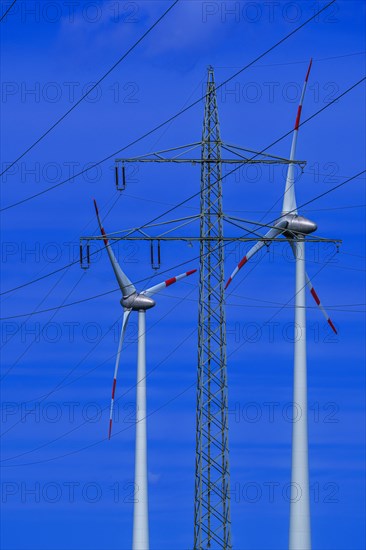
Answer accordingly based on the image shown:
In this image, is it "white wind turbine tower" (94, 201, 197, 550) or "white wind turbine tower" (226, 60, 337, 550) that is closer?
"white wind turbine tower" (226, 60, 337, 550)

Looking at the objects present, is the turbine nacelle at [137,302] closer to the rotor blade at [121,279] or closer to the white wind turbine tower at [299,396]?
the rotor blade at [121,279]

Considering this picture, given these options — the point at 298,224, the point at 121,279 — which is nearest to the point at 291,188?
the point at 298,224

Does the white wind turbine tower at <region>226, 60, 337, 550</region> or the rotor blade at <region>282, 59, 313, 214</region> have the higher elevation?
the rotor blade at <region>282, 59, 313, 214</region>

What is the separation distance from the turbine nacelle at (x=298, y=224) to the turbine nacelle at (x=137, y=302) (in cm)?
1966

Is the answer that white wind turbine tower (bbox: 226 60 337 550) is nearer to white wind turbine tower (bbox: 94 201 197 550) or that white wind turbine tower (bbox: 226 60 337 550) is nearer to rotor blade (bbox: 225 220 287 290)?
rotor blade (bbox: 225 220 287 290)

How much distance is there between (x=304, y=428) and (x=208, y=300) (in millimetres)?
7121

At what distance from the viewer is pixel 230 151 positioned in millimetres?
93750

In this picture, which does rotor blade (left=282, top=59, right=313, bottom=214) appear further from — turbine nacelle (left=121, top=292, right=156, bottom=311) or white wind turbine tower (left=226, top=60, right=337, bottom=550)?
turbine nacelle (left=121, top=292, right=156, bottom=311)

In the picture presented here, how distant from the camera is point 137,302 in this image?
11844 centimetres

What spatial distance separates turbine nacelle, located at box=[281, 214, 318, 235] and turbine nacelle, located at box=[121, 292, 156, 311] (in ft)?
64.5

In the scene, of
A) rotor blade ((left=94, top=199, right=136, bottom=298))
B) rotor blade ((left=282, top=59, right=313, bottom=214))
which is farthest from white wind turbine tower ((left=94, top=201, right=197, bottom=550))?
rotor blade ((left=282, top=59, right=313, bottom=214))

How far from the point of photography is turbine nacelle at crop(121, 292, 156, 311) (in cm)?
11844

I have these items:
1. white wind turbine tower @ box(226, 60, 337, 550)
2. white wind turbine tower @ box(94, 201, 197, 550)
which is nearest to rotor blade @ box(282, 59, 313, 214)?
white wind turbine tower @ box(226, 60, 337, 550)

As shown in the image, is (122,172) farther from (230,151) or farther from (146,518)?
(146,518)
